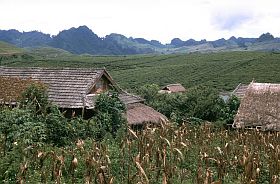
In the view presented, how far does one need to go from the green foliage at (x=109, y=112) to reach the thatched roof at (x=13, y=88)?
338 cm

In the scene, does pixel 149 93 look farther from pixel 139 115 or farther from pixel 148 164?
pixel 148 164

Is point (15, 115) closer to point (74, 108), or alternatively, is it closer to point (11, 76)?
point (74, 108)

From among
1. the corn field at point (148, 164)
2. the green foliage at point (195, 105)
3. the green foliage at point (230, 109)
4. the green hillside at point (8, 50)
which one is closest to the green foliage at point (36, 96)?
the corn field at point (148, 164)

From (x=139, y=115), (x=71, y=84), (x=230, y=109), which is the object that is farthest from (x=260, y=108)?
(x=71, y=84)

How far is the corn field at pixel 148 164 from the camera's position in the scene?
892 centimetres

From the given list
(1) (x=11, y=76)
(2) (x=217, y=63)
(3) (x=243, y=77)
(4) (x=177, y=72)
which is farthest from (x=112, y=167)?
(2) (x=217, y=63)

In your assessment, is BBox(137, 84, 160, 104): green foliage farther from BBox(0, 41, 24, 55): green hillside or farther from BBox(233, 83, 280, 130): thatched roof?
BBox(0, 41, 24, 55): green hillside

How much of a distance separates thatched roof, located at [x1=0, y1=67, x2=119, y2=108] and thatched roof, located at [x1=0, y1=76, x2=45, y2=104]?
1.13 meters

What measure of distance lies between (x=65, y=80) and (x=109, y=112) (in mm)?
4913

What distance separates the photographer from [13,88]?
21062 millimetres

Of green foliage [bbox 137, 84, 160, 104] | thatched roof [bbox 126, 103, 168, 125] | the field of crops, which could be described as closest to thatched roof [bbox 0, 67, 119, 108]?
thatched roof [bbox 126, 103, 168, 125]

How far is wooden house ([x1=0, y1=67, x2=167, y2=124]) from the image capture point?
20.1 meters

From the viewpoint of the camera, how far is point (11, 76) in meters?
24.3

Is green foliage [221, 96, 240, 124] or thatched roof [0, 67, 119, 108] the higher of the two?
thatched roof [0, 67, 119, 108]
